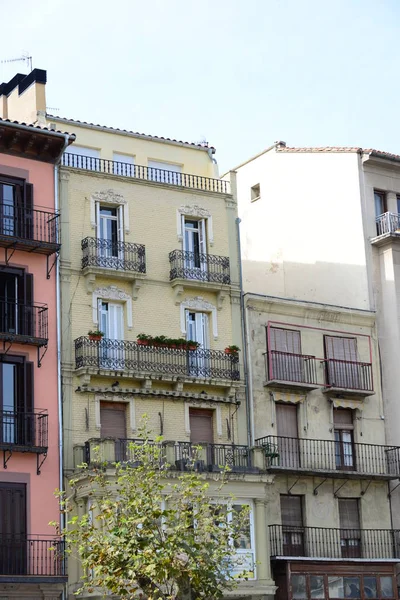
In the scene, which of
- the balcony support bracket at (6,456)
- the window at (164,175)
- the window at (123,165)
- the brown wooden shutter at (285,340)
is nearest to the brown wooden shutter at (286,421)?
the brown wooden shutter at (285,340)

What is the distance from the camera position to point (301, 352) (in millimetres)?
45625

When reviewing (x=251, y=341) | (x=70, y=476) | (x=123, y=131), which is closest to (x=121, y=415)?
(x=70, y=476)

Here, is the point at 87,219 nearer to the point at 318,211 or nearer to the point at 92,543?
Result: the point at 318,211

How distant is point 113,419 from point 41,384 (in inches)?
117

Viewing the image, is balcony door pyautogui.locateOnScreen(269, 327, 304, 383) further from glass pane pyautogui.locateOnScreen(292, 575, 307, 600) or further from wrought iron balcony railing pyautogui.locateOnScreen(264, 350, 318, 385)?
glass pane pyautogui.locateOnScreen(292, 575, 307, 600)

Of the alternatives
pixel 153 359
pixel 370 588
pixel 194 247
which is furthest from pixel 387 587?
pixel 194 247

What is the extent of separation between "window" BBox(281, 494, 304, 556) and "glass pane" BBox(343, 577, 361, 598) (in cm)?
191

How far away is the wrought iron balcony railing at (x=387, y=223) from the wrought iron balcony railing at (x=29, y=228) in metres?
13.9

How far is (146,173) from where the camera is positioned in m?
46.0

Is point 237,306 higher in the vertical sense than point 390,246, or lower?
lower

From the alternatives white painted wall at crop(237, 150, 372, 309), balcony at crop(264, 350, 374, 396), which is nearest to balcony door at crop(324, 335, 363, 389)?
balcony at crop(264, 350, 374, 396)

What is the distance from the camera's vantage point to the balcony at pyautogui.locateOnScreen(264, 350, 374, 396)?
44250mm

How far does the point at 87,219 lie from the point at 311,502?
12.7 meters

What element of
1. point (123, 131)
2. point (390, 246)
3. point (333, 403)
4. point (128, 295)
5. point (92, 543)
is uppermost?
point (123, 131)
